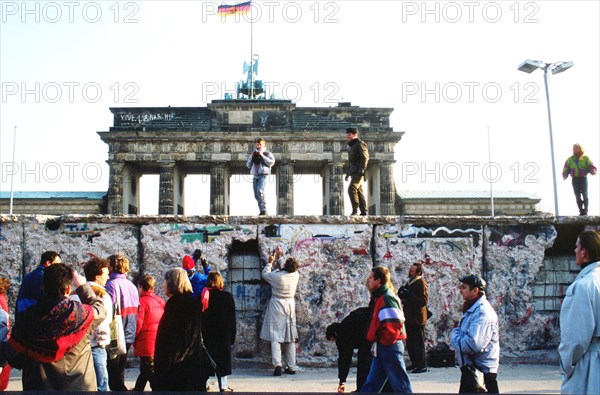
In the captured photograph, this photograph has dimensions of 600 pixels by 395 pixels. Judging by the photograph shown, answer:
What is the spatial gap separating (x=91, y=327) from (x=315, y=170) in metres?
36.2

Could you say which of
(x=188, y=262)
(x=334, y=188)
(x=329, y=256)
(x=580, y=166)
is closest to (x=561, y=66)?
(x=580, y=166)

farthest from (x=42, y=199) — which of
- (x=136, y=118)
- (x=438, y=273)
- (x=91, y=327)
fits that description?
(x=91, y=327)

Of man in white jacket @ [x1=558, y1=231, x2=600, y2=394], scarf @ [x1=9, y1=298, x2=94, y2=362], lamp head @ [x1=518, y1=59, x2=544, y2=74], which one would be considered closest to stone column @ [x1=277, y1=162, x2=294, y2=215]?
lamp head @ [x1=518, y1=59, x2=544, y2=74]

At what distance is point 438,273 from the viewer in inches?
311

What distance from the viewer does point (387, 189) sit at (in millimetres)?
36250

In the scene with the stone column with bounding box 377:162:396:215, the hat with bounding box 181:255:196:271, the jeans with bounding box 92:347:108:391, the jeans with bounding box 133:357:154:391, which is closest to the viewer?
the jeans with bounding box 92:347:108:391

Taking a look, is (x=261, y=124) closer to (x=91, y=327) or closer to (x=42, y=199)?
(x=42, y=199)

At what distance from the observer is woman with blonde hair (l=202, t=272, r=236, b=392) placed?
5875 mm

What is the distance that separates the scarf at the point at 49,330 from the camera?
148 inches

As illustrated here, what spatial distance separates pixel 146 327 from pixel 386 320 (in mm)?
2079

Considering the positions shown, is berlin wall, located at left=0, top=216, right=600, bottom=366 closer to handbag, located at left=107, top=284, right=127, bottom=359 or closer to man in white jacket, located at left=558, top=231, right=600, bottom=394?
handbag, located at left=107, top=284, right=127, bottom=359

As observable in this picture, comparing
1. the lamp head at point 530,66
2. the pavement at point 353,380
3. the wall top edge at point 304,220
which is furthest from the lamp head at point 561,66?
the pavement at point 353,380

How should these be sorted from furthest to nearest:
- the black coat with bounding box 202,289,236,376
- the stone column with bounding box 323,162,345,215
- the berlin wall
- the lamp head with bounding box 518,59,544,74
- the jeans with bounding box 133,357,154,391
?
the stone column with bounding box 323,162,345,215 < the lamp head with bounding box 518,59,544,74 < the berlin wall < the black coat with bounding box 202,289,236,376 < the jeans with bounding box 133,357,154,391

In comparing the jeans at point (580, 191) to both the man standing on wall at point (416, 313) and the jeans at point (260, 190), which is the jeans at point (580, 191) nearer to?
the man standing on wall at point (416, 313)
